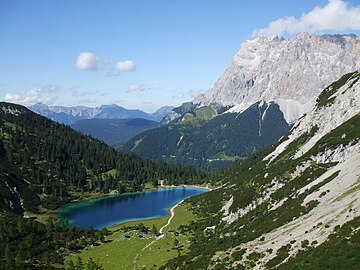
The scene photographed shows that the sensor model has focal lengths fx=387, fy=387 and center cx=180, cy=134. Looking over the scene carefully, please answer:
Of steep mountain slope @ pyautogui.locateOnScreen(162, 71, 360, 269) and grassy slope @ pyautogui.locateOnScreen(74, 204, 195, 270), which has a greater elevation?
steep mountain slope @ pyautogui.locateOnScreen(162, 71, 360, 269)

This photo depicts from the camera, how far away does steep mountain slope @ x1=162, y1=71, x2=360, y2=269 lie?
193 feet

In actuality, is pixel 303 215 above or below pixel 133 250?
above

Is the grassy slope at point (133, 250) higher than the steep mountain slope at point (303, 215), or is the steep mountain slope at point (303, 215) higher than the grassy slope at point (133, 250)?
the steep mountain slope at point (303, 215)

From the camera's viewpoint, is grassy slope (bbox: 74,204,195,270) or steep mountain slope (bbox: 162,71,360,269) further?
grassy slope (bbox: 74,204,195,270)

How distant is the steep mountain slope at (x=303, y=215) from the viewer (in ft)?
193

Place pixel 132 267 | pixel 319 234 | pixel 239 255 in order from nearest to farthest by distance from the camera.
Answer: pixel 319 234
pixel 239 255
pixel 132 267

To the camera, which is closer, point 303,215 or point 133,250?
point 303,215

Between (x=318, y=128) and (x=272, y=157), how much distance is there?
30.5m

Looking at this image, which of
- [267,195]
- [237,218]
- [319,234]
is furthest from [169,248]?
[319,234]

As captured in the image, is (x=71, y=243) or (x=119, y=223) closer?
(x=71, y=243)

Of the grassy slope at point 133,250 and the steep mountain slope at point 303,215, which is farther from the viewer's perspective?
the grassy slope at point 133,250

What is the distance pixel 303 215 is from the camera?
76.8 metres

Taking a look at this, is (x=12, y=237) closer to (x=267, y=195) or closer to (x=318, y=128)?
(x=267, y=195)

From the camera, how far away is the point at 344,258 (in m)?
50.8
